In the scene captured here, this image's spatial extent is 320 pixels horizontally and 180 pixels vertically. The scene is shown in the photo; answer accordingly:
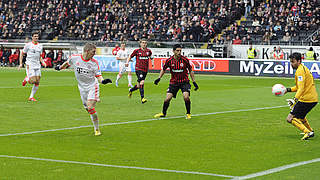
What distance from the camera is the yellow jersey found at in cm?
1157

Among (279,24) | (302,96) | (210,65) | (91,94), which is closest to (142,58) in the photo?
(91,94)

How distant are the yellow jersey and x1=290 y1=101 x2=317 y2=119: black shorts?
0.08 metres

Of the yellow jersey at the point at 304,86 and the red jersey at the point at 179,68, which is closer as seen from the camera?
the yellow jersey at the point at 304,86


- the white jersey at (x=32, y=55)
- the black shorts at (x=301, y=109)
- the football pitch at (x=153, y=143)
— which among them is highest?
the white jersey at (x=32, y=55)

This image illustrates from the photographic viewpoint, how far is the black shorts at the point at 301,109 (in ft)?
39.0

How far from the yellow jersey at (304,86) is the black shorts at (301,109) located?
0.08 metres

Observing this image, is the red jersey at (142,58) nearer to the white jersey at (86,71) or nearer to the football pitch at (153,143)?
the football pitch at (153,143)

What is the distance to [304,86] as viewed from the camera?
11805mm

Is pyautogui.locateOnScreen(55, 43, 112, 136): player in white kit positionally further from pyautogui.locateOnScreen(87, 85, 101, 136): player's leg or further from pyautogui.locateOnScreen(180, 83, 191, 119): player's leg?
pyautogui.locateOnScreen(180, 83, 191, 119): player's leg

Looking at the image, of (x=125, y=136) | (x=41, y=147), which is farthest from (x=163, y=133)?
(x=41, y=147)

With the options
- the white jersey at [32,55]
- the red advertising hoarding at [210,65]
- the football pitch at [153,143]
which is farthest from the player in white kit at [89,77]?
the red advertising hoarding at [210,65]

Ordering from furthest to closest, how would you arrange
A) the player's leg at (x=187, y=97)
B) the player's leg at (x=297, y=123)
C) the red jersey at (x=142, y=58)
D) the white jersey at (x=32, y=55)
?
the red jersey at (x=142, y=58)
the white jersey at (x=32, y=55)
the player's leg at (x=187, y=97)
the player's leg at (x=297, y=123)

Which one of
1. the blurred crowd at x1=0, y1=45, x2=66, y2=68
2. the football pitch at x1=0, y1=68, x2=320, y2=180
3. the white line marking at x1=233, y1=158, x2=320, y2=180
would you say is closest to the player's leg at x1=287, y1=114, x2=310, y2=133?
the football pitch at x1=0, y1=68, x2=320, y2=180

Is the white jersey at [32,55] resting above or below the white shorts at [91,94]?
above
